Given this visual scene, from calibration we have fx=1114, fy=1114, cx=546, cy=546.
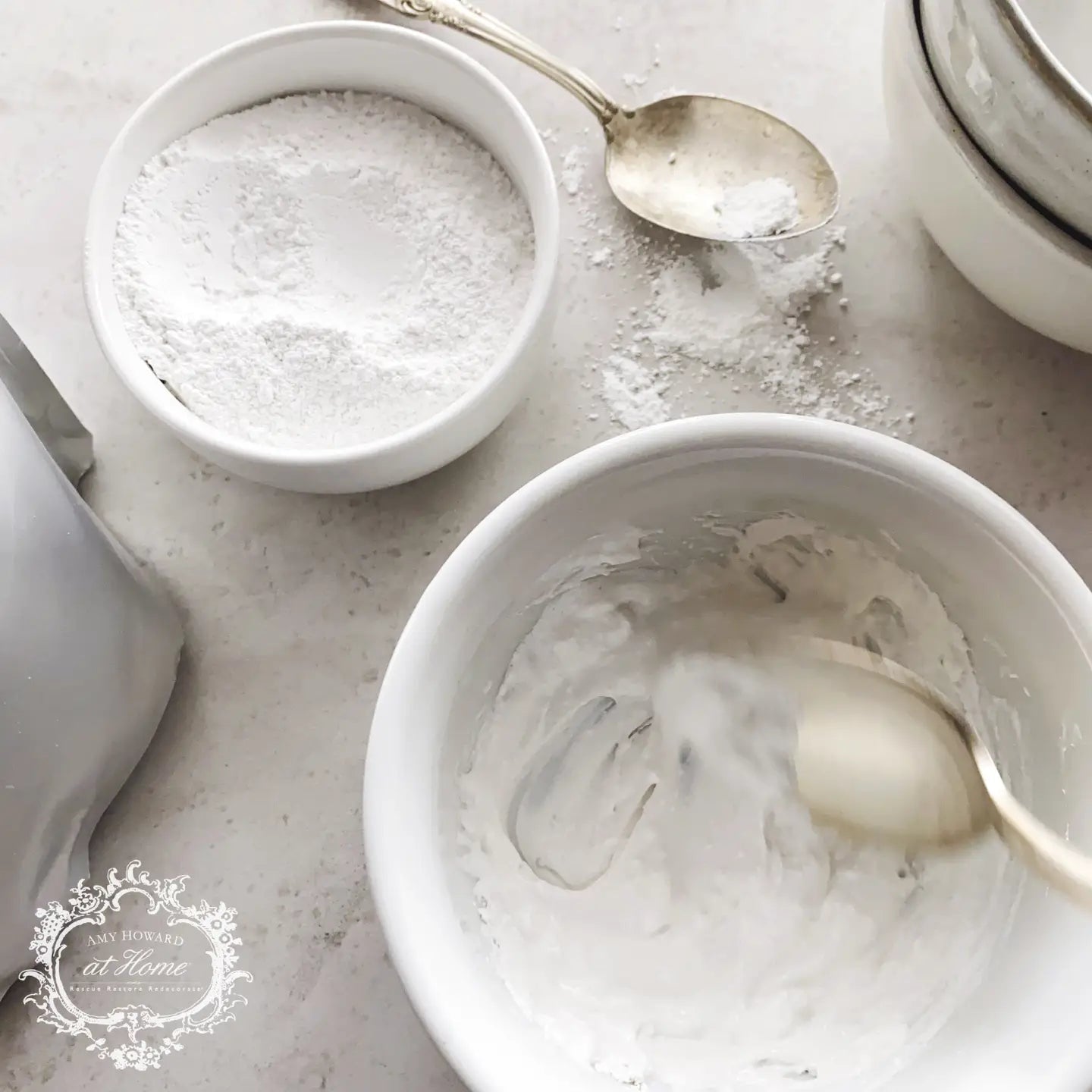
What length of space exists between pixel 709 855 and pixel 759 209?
38 cm

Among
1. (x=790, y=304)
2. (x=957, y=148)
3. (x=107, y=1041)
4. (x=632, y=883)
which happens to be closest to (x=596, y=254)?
(x=790, y=304)

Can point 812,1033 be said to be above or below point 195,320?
below

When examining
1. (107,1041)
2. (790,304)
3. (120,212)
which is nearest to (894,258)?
(790,304)

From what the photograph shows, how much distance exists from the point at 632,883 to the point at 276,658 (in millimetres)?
249

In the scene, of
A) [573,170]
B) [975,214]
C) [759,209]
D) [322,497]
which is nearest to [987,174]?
[975,214]

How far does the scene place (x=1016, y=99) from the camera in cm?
48

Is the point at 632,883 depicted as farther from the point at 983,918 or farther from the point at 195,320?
the point at 195,320

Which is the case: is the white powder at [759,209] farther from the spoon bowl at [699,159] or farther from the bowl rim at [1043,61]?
the bowl rim at [1043,61]

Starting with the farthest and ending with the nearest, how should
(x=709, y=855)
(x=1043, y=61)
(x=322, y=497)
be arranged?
(x=322, y=497), (x=709, y=855), (x=1043, y=61)

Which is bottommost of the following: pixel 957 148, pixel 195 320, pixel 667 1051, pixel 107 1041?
pixel 107 1041

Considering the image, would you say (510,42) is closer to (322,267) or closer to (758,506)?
(322,267)

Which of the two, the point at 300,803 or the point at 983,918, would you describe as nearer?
the point at 983,918

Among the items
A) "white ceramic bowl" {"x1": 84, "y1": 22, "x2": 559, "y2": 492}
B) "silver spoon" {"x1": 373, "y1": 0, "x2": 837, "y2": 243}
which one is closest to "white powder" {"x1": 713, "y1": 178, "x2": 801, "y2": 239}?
"silver spoon" {"x1": 373, "y1": 0, "x2": 837, "y2": 243}

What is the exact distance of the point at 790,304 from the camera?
68 cm
